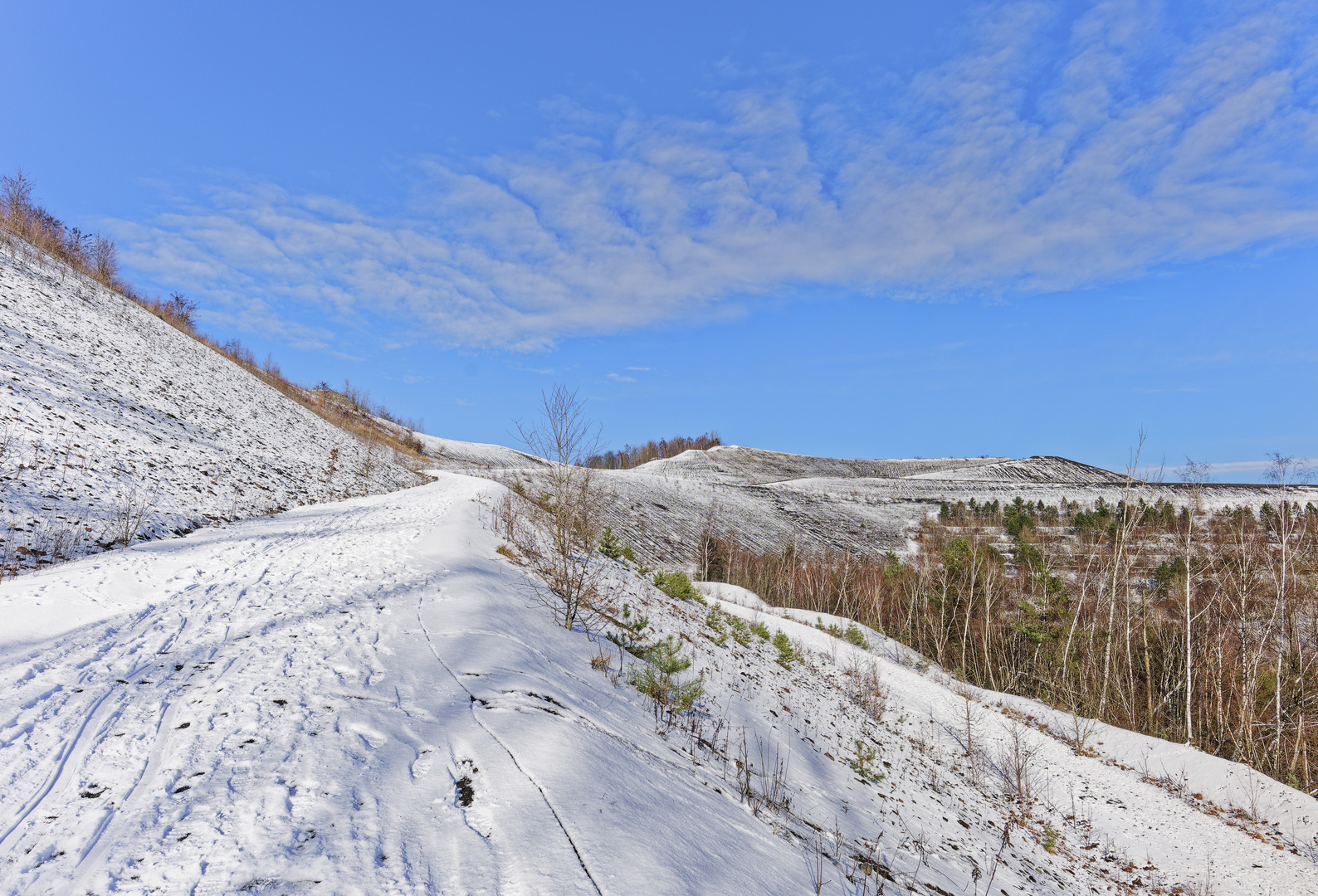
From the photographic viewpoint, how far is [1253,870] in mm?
8797

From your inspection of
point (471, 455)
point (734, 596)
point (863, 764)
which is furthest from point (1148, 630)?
point (471, 455)

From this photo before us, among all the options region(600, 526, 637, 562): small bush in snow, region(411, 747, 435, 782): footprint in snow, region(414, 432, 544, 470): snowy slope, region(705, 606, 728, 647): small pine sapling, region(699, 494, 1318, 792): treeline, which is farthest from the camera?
region(414, 432, 544, 470): snowy slope

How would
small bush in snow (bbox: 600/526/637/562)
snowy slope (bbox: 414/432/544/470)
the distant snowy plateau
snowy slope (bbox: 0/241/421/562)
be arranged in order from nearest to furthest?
the distant snowy plateau
snowy slope (bbox: 0/241/421/562)
small bush in snow (bbox: 600/526/637/562)
snowy slope (bbox: 414/432/544/470)

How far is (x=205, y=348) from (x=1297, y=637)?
4203 centimetres

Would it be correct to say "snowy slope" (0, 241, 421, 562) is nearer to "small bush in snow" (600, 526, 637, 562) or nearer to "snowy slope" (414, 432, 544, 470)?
"small bush in snow" (600, 526, 637, 562)

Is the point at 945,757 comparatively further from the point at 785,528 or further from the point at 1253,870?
the point at 785,528

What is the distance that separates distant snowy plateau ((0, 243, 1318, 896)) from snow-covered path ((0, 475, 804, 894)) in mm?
23

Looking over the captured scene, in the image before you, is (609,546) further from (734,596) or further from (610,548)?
(734,596)

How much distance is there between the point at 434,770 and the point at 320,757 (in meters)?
0.72

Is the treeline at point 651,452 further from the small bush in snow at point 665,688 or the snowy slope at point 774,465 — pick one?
the small bush in snow at point 665,688

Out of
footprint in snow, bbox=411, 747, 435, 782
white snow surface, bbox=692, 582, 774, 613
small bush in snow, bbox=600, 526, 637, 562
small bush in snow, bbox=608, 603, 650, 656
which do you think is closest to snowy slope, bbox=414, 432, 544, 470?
white snow surface, bbox=692, 582, 774, 613

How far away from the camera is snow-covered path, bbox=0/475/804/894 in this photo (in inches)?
105

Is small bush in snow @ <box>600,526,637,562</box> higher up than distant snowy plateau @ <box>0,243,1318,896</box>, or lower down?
higher up

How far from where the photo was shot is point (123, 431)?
13328 mm
